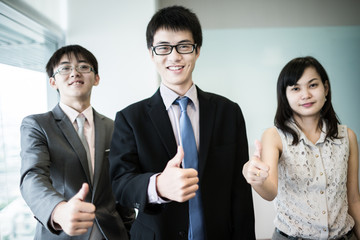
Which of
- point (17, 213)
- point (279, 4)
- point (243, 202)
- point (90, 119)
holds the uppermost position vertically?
point (279, 4)

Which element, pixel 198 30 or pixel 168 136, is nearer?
pixel 168 136

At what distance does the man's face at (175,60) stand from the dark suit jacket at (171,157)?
0.12 meters

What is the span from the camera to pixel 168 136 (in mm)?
1214

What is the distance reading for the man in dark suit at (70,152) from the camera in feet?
4.33

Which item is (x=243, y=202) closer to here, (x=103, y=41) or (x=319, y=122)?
(x=319, y=122)

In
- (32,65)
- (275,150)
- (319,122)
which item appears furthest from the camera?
(32,65)

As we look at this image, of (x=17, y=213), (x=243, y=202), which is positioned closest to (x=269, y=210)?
(x=243, y=202)

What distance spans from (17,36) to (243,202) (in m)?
2.29

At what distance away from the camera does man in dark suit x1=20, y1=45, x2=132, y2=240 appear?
1320mm

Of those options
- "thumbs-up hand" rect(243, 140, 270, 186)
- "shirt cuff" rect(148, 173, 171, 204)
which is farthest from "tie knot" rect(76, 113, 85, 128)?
"thumbs-up hand" rect(243, 140, 270, 186)

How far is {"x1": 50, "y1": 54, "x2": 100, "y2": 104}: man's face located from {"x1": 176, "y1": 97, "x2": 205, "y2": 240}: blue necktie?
776 mm

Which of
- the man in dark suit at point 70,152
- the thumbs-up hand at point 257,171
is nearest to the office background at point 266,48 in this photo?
the man in dark suit at point 70,152

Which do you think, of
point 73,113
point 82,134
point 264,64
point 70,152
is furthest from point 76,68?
point 264,64

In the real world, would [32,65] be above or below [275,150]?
above
